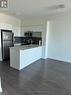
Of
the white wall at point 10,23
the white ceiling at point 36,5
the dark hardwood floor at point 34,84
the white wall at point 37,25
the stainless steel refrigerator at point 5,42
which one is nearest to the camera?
the dark hardwood floor at point 34,84

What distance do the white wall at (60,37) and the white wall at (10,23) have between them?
7.05ft

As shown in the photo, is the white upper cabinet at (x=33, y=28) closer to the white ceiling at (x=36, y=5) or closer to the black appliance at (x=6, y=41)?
the black appliance at (x=6, y=41)

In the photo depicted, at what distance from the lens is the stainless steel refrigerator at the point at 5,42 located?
16.7ft

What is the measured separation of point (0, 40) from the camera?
5039 mm

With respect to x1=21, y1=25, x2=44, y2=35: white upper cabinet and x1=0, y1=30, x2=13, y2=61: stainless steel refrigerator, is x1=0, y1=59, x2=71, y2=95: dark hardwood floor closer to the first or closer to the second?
x1=0, y1=30, x2=13, y2=61: stainless steel refrigerator


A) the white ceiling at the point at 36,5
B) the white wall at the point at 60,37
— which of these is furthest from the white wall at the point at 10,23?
the white wall at the point at 60,37

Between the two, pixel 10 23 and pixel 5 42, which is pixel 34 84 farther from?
pixel 10 23

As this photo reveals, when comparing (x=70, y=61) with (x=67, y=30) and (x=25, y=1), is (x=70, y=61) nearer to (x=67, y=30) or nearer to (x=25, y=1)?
(x=67, y=30)

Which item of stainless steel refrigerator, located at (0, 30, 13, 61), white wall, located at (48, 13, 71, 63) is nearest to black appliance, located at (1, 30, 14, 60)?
stainless steel refrigerator, located at (0, 30, 13, 61)

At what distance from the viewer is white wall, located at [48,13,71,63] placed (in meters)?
5.19

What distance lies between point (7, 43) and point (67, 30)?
10.9 feet

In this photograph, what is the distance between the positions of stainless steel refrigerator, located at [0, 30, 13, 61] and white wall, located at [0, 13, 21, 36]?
34 centimetres

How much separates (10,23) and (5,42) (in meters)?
1.27

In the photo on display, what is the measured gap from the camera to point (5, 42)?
5277mm
